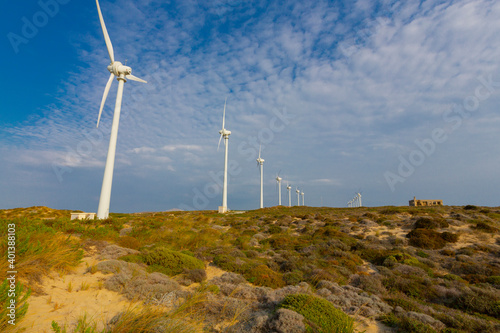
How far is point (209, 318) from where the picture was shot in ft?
22.3

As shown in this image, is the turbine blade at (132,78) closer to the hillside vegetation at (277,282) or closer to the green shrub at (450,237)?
the hillside vegetation at (277,282)

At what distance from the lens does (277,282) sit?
10859 millimetres

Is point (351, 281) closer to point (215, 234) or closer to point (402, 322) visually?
point (402, 322)

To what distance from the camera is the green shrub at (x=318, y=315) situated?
20.0 ft

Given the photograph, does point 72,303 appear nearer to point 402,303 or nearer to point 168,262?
point 168,262

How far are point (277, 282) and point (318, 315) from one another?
174 inches

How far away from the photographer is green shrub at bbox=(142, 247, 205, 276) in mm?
10609

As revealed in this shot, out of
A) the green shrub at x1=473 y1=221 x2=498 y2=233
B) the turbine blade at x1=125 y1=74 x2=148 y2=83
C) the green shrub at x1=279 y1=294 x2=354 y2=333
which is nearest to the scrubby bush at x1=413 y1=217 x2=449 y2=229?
the green shrub at x1=473 y1=221 x2=498 y2=233

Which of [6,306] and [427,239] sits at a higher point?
[6,306]

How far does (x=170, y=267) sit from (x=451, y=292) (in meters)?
12.7

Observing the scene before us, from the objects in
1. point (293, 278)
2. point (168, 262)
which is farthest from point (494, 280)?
Answer: point (168, 262)

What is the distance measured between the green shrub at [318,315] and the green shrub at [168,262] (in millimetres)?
5578

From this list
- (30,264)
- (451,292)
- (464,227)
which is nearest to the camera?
(30,264)

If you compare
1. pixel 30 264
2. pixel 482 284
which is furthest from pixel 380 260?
pixel 30 264
